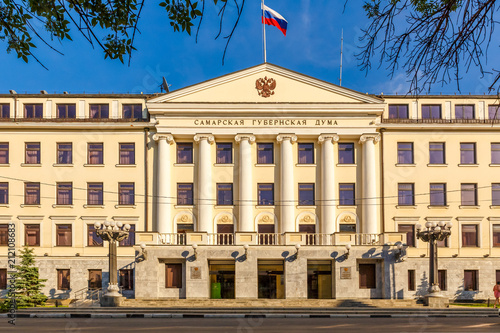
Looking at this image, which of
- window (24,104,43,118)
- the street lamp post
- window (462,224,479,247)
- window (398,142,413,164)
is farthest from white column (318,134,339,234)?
window (24,104,43,118)

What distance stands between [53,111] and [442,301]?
1173 inches

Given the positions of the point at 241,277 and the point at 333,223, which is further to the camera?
the point at 333,223

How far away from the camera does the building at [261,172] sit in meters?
41.0

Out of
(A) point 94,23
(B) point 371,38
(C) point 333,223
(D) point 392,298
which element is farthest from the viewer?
(C) point 333,223

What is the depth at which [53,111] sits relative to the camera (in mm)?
42688

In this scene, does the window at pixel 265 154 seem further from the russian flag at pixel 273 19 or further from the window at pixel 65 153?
the window at pixel 65 153

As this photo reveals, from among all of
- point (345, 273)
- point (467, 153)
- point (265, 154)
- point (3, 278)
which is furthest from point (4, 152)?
point (467, 153)

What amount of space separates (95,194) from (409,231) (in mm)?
22972

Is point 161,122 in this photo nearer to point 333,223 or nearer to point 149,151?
point 149,151

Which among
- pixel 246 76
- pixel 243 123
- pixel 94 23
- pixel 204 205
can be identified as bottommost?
pixel 204 205

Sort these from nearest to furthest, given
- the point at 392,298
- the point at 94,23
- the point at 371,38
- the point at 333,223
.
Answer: the point at 371,38, the point at 94,23, the point at 392,298, the point at 333,223

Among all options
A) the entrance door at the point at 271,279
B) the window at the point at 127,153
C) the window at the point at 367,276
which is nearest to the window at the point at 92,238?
the window at the point at 127,153

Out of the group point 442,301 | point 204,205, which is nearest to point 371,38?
point 442,301

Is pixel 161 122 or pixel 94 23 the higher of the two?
pixel 161 122
